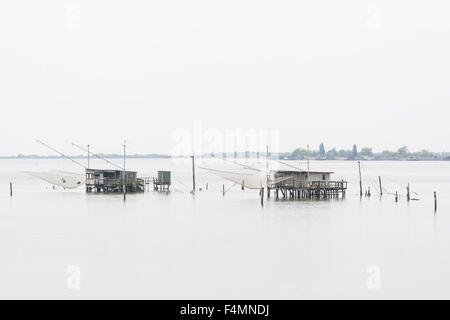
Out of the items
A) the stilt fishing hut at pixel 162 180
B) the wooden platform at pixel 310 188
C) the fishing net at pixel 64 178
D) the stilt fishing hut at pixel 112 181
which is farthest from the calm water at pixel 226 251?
the fishing net at pixel 64 178

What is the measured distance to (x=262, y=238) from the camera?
42.0 m

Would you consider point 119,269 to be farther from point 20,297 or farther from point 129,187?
point 129,187

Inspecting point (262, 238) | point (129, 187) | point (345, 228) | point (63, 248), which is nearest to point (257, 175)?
point (129, 187)

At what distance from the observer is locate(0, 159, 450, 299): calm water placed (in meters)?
28.4

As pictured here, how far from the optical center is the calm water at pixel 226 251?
28391 millimetres

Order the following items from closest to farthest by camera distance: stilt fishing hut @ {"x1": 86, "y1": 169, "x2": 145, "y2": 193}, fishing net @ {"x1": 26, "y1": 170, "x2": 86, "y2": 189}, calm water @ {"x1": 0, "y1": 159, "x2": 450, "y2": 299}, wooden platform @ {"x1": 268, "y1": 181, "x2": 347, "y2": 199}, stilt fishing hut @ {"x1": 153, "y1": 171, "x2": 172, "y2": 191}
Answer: calm water @ {"x1": 0, "y1": 159, "x2": 450, "y2": 299} → wooden platform @ {"x1": 268, "y1": 181, "x2": 347, "y2": 199} → stilt fishing hut @ {"x1": 86, "y1": 169, "x2": 145, "y2": 193} → stilt fishing hut @ {"x1": 153, "y1": 171, "x2": 172, "y2": 191} → fishing net @ {"x1": 26, "y1": 170, "x2": 86, "y2": 189}

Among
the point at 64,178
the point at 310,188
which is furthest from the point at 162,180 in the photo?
the point at 310,188

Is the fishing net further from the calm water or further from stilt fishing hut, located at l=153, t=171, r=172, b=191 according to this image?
the calm water

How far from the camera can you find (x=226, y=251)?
37.1 meters

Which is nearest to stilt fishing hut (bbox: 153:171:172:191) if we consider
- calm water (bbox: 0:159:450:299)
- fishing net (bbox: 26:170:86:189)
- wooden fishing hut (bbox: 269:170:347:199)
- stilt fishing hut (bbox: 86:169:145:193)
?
stilt fishing hut (bbox: 86:169:145:193)

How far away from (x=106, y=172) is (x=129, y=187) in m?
3.43

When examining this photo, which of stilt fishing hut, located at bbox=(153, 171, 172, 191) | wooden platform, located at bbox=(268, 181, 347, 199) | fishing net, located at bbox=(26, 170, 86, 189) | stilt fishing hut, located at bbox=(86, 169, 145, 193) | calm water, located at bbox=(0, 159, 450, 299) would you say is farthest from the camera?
fishing net, located at bbox=(26, 170, 86, 189)

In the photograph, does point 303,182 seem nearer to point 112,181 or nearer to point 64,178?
point 112,181

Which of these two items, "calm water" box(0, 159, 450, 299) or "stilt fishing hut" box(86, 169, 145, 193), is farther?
"stilt fishing hut" box(86, 169, 145, 193)
